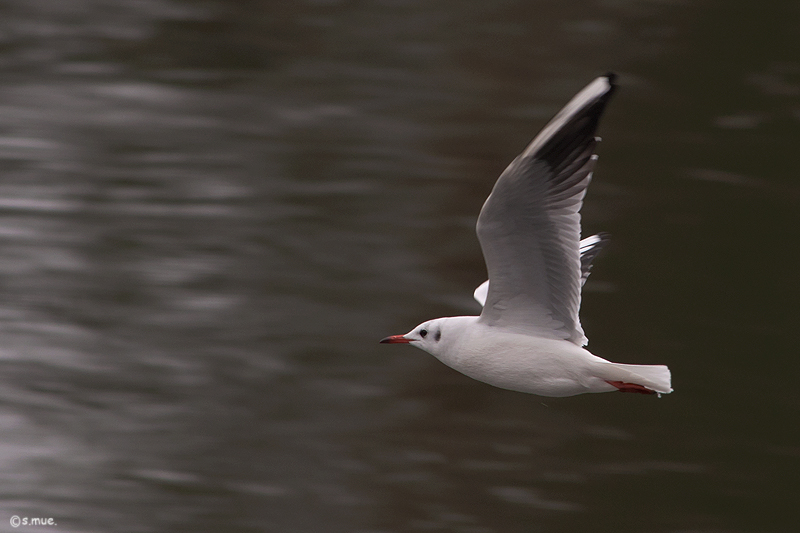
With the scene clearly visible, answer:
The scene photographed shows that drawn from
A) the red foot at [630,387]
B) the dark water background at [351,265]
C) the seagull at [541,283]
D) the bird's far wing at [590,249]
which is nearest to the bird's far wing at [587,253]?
the bird's far wing at [590,249]

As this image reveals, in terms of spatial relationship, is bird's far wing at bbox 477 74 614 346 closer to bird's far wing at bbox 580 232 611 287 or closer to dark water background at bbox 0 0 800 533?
bird's far wing at bbox 580 232 611 287

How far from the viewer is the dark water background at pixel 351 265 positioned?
28.6ft

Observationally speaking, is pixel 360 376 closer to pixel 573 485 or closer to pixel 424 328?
pixel 573 485

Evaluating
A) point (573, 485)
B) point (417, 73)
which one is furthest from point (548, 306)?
point (417, 73)

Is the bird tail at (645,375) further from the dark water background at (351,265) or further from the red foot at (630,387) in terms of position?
the dark water background at (351,265)

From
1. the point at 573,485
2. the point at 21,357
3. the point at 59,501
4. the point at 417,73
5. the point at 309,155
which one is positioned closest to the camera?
the point at 59,501

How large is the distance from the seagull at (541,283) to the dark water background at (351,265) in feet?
16.0

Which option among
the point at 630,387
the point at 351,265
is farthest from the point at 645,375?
the point at 351,265

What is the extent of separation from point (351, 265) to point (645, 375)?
705 centimetres

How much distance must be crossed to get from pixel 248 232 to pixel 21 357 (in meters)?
2.77

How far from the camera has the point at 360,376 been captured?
9.57m

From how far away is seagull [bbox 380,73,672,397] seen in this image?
3.43 metres

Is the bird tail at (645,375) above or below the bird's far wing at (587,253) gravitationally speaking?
below

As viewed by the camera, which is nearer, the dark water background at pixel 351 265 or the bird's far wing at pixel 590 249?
the bird's far wing at pixel 590 249
